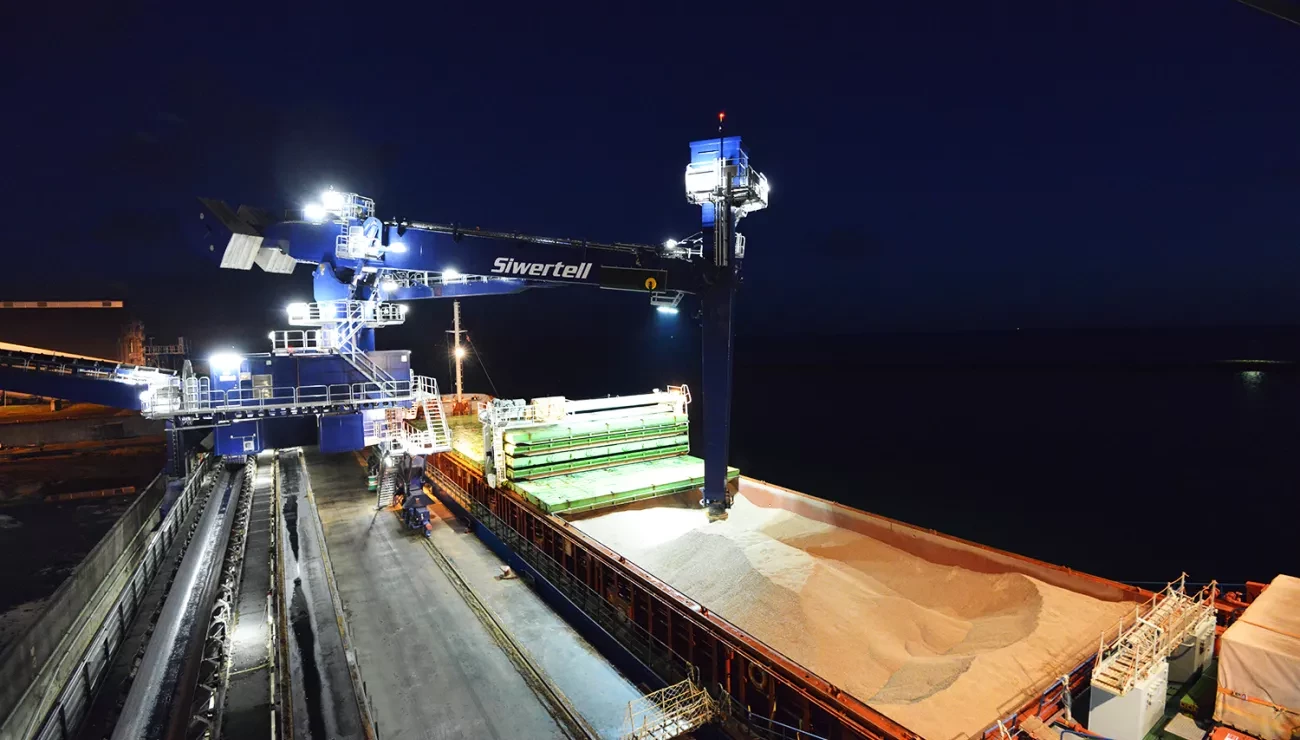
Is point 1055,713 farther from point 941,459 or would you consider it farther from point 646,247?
point 941,459

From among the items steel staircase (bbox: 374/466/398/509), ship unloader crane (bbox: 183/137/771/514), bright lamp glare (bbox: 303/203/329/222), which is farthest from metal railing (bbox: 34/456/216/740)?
bright lamp glare (bbox: 303/203/329/222)

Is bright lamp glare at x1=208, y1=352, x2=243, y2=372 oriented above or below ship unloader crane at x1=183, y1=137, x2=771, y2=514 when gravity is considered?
below

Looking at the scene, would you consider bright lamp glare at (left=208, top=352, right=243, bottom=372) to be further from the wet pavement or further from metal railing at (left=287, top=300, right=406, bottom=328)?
the wet pavement

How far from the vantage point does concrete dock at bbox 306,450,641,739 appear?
10375mm

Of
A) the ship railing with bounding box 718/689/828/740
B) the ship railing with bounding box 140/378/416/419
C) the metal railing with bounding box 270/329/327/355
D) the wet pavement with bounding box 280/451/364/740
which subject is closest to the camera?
the wet pavement with bounding box 280/451/364/740

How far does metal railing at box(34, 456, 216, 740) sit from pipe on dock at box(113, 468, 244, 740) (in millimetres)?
842

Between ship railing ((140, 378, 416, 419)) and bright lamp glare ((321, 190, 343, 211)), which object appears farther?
bright lamp glare ((321, 190, 343, 211))

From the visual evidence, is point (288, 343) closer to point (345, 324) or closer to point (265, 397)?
point (345, 324)

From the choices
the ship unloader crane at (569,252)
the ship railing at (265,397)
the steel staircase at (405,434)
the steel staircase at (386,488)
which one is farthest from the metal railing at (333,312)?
the steel staircase at (386,488)

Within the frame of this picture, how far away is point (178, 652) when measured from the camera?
11805 millimetres

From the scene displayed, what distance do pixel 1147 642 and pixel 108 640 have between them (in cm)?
1960

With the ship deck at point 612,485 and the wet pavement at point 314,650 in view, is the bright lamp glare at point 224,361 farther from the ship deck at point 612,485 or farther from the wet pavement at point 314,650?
the ship deck at point 612,485

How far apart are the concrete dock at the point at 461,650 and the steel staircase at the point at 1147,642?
24.1ft

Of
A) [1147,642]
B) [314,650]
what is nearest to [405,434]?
[314,650]
